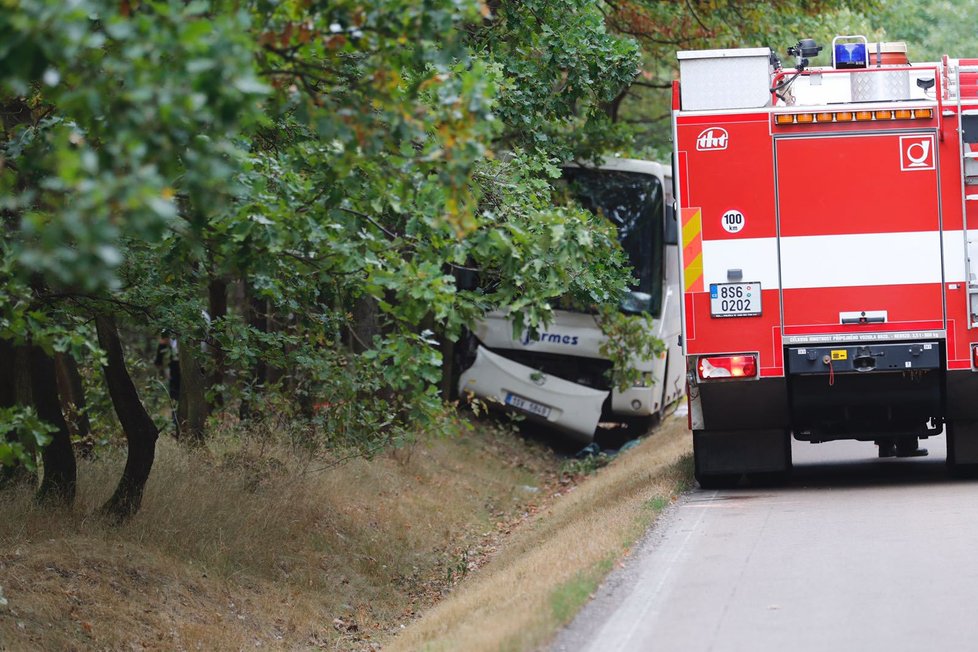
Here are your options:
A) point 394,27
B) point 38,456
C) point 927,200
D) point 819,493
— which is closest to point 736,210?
point 927,200

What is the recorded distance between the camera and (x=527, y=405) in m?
20.5

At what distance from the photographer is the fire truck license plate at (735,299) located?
11.4m

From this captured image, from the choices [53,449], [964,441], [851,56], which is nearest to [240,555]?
[53,449]

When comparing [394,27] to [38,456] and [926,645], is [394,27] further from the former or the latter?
[38,456]

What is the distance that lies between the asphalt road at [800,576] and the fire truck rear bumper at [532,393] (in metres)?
7.98

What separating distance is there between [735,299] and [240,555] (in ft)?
15.8

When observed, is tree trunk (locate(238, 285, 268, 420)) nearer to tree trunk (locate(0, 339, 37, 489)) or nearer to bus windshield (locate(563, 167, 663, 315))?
tree trunk (locate(0, 339, 37, 489))

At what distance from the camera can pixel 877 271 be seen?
11.3m

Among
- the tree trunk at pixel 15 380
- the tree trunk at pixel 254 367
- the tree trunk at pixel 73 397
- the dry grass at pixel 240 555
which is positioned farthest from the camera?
the tree trunk at pixel 254 367

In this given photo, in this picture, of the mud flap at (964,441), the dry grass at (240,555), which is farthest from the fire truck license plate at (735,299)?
the dry grass at (240,555)

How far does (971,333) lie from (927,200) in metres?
1.10

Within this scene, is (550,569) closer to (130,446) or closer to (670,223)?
(130,446)

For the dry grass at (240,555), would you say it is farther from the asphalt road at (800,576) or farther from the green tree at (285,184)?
the asphalt road at (800,576)

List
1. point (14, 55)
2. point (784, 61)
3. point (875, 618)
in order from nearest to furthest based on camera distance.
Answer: point (14, 55)
point (875, 618)
point (784, 61)
